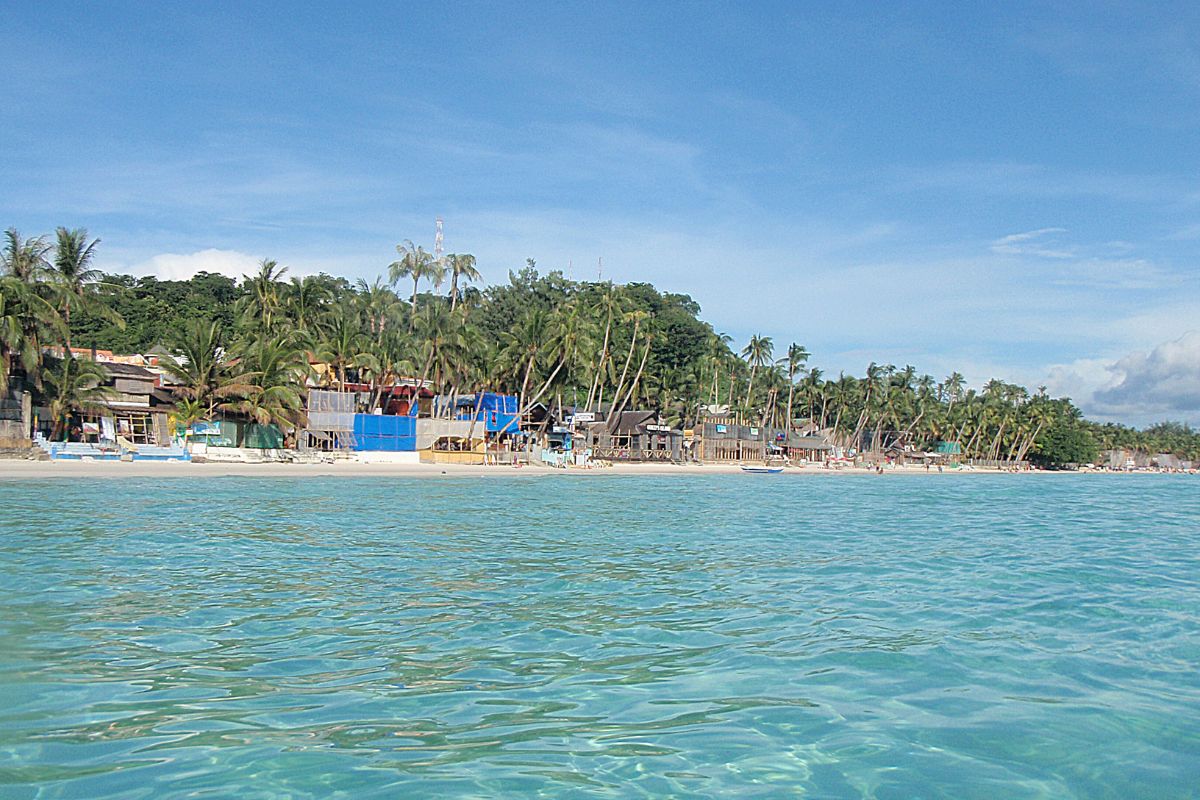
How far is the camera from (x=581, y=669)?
6840 millimetres

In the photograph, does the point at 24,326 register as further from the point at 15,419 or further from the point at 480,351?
the point at 480,351

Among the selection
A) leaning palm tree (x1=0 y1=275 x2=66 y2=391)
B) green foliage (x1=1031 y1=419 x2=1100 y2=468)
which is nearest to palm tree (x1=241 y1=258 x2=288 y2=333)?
leaning palm tree (x1=0 y1=275 x2=66 y2=391)

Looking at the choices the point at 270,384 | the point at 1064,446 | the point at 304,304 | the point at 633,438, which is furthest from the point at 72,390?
the point at 1064,446

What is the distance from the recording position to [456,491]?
30.1 metres

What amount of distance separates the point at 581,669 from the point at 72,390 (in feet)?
133

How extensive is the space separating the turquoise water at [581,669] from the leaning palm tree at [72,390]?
89.9ft

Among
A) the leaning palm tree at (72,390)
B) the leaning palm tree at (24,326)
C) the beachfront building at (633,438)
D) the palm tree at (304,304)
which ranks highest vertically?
the palm tree at (304,304)

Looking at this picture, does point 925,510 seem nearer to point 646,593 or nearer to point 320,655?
point 646,593

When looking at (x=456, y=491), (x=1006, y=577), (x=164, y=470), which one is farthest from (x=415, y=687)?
(x=164, y=470)

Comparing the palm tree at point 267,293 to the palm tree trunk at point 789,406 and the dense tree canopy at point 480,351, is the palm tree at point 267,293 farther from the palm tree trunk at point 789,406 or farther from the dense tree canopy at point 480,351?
the palm tree trunk at point 789,406

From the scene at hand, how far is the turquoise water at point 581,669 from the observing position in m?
4.80

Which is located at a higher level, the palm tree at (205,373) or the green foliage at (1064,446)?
the palm tree at (205,373)

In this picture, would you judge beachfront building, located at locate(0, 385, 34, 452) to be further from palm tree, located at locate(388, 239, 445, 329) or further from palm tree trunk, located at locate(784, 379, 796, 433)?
palm tree trunk, located at locate(784, 379, 796, 433)

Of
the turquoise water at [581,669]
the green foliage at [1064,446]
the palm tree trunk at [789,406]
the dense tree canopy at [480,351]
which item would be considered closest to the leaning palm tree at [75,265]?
the dense tree canopy at [480,351]
